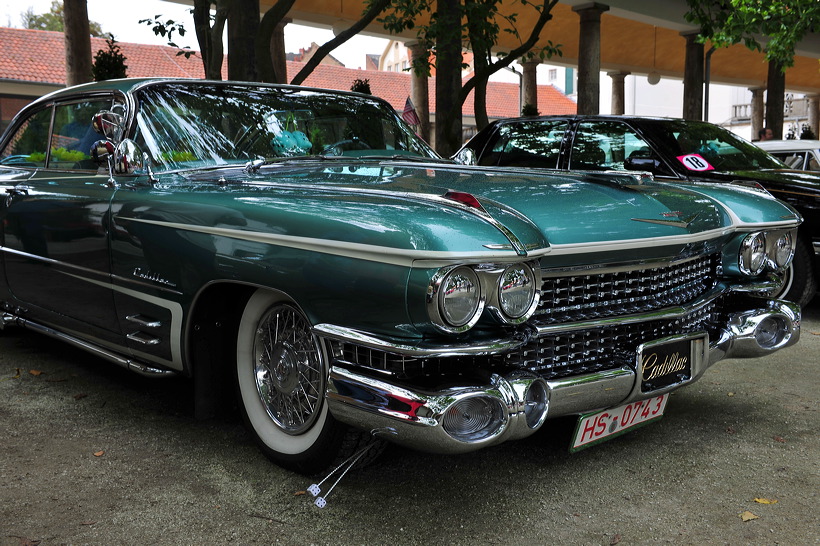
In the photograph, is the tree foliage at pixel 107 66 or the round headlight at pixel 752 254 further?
the tree foliage at pixel 107 66

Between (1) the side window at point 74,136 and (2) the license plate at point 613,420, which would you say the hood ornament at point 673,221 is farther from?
(1) the side window at point 74,136

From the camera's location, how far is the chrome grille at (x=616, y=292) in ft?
9.30

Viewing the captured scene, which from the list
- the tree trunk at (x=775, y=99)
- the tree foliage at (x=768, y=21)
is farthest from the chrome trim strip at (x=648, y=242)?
the tree trunk at (x=775, y=99)

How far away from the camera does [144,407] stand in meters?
4.02

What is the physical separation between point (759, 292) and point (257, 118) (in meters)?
2.48

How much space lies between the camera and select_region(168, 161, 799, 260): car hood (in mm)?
2541

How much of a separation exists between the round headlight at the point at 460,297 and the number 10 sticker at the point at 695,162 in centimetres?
444

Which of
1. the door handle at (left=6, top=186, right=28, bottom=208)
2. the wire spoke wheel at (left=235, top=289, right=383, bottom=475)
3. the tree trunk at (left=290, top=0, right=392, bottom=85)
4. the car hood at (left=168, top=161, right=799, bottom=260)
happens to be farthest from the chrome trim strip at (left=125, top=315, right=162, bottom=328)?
the tree trunk at (left=290, top=0, right=392, bottom=85)

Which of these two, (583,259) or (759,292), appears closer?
(583,259)

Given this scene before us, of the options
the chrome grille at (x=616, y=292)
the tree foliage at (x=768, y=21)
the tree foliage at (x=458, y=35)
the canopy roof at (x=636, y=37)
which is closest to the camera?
the chrome grille at (x=616, y=292)

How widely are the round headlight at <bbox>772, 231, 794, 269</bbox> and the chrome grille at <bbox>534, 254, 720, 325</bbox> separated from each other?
517 mm

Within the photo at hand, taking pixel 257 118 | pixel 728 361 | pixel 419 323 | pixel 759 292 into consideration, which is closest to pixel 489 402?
pixel 419 323

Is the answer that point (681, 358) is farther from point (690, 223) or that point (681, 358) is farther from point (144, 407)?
point (144, 407)

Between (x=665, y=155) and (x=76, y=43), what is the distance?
28.8 feet
